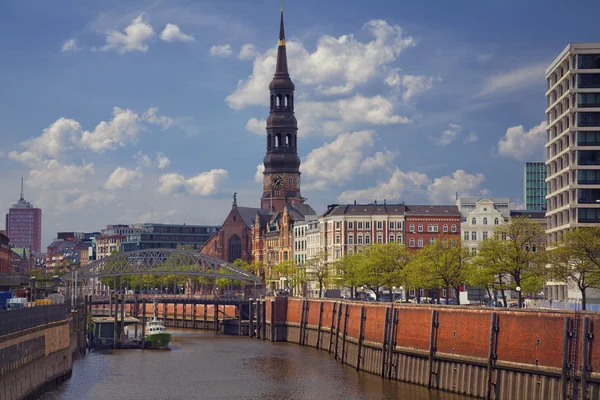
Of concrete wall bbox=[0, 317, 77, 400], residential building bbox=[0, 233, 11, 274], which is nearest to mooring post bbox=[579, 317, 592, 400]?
concrete wall bbox=[0, 317, 77, 400]

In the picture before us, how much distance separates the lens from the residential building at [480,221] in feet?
590

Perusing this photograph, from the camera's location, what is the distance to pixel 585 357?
6500cm

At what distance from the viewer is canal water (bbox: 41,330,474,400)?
3376 inches

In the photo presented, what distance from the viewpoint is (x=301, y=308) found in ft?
471

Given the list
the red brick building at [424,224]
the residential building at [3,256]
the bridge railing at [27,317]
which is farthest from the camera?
the red brick building at [424,224]

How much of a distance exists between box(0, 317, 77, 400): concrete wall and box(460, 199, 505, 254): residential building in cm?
9768

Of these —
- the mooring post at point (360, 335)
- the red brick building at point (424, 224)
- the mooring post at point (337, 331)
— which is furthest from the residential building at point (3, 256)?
the mooring post at point (360, 335)

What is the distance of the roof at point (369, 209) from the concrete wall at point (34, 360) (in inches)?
3848

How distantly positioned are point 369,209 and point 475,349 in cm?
11278

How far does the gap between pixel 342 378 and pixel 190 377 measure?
14.7 metres

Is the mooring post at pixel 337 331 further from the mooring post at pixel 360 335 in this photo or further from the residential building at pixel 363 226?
the residential building at pixel 363 226

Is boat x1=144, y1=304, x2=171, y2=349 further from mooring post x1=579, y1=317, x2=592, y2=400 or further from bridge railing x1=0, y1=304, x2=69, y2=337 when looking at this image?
mooring post x1=579, y1=317, x2=592, y2=400

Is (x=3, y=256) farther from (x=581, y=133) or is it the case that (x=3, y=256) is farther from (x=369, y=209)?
(x=581, y=133)

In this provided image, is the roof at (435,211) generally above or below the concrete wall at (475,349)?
above
